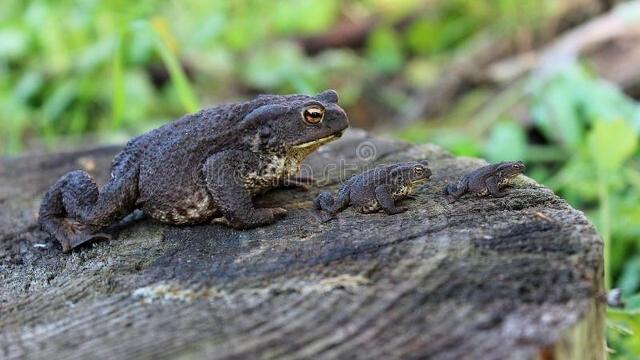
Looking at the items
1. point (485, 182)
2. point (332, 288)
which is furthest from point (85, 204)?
point (485, 182)

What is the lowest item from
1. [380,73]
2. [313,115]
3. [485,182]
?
[485,182]

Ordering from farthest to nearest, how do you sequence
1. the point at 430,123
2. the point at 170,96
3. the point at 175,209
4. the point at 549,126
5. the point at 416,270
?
the point at 170,96
the point at 430,123
the point at 549,126
the point at 175,209
the point at 416,270

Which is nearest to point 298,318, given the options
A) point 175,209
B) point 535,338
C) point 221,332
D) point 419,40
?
point 221,332

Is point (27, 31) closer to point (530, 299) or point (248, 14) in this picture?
point (248, 14)

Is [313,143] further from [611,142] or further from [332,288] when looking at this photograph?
[611,142]

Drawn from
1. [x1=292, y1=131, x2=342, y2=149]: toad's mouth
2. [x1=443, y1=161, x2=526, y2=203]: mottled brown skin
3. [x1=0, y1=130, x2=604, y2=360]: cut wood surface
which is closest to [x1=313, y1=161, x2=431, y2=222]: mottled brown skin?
[x1=0, y1=130, x2=604, y2=360]: cut wood surface

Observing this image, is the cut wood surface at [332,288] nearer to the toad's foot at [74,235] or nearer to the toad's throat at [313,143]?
the toad's foot at [74,235]

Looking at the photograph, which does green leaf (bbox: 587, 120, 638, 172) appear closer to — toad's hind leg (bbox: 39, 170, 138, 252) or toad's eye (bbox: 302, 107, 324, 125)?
toad's eye (bbox: 302, 107, 324, 125)
